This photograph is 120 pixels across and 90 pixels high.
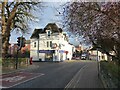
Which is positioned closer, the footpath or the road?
the footpath

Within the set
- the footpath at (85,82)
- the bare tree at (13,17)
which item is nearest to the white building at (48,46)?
the bare tree at (13,17)

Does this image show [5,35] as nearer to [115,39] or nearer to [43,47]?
[115,39]

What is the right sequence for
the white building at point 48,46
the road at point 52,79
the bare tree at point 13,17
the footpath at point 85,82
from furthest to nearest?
the white building at point 48,46 → the bare tree at point 13,17 → the road at point 52,79 → the footpath at point 85,82

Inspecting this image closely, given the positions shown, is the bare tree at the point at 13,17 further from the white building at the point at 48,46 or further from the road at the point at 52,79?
the white building at the point at 48,46

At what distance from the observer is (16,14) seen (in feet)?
129

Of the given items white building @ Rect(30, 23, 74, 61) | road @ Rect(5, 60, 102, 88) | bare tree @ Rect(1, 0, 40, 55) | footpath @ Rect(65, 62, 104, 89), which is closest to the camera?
footpath @ Rect(65, 62, 104, 89)

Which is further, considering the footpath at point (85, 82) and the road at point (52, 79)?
the road at point (52, 79)

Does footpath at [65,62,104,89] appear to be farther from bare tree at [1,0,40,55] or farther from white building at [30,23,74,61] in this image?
white building at [30,23,74,61]

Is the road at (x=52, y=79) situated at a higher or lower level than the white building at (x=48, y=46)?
lower

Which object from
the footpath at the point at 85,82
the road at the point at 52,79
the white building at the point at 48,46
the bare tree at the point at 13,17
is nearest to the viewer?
the footpath at the point at 85,82

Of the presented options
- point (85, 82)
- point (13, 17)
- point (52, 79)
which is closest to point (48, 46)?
point (13, 17)

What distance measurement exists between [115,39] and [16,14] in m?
27.0

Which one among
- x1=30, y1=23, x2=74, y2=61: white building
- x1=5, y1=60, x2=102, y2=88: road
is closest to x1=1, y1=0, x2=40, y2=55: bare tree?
x1=5, y1=60, x2=102, y2=88: road

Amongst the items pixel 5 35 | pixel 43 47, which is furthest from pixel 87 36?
Result: pixel 43 47
